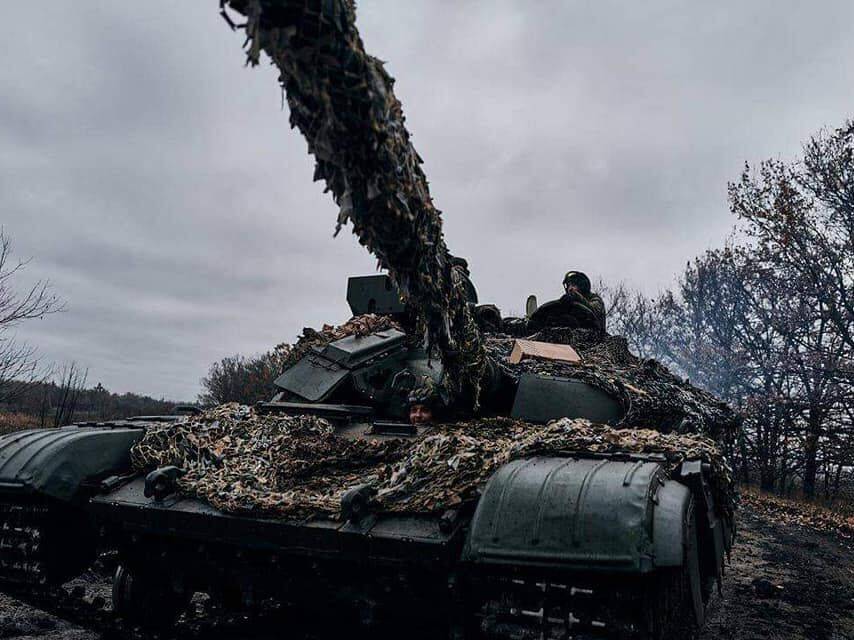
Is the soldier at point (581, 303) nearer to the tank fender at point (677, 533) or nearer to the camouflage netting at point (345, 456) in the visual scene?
the camouflage netting at point (345, 456)

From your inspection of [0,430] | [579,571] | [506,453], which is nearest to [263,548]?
[506,453]

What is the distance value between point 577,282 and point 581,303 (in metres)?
0.24

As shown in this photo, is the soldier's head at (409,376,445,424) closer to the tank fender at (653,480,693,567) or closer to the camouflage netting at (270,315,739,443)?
the camouflage netting at (270,315,739,443)

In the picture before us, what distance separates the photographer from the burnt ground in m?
5.68

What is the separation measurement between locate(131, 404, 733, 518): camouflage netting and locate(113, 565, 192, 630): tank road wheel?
2.53 ft

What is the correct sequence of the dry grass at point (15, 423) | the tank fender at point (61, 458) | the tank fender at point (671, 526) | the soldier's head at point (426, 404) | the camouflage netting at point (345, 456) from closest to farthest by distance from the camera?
1. the tank fender at point (671, 526)
2. the camouflage netting at point (345, 456)
3. the tank fender at point (61, 458)
4. the soldier's head at point (426, 404)
5. the dry grass at point (15, 423)

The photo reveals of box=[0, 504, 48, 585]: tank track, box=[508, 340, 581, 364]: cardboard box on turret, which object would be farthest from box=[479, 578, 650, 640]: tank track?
box=[0, 504, 48, 585]: tank track

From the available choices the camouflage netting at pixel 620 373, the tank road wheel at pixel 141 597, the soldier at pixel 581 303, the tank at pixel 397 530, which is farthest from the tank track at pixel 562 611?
the soldier at pixel 581 303

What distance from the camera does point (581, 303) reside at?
7668 millimetres

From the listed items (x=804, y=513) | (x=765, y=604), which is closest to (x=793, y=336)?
(x=804, y=513)

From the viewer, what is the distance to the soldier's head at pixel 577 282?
7.75 m

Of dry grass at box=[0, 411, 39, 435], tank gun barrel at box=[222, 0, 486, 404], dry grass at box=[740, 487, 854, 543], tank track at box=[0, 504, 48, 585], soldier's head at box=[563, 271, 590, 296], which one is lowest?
tank track at box=[0, 504, 48, 585]

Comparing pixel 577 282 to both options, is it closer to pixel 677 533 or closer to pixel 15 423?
pixel 677 533

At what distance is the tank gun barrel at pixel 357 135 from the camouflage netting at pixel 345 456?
33.2 inches
